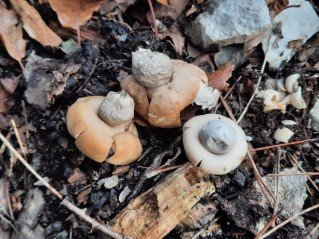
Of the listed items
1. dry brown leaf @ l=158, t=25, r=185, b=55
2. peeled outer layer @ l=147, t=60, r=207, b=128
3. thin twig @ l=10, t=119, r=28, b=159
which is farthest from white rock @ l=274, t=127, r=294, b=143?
thin twig @ l=10, t=119, r=28, b=159

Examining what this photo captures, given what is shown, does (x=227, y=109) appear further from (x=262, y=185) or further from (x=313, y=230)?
(x=313, y=230)

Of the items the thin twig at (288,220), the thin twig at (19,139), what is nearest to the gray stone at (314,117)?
the thin twig at (288,220)

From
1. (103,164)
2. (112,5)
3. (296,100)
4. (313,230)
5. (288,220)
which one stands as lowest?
(313,230)

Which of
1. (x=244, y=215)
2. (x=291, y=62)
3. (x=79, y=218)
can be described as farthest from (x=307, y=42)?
(x=79, y=218)

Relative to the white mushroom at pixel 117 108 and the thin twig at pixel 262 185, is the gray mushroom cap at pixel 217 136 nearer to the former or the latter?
the thin twig at pixel 262 185

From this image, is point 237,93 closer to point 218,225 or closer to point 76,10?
point 218,225

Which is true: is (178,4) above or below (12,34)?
below

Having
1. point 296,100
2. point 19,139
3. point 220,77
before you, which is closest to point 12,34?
point 19,139
